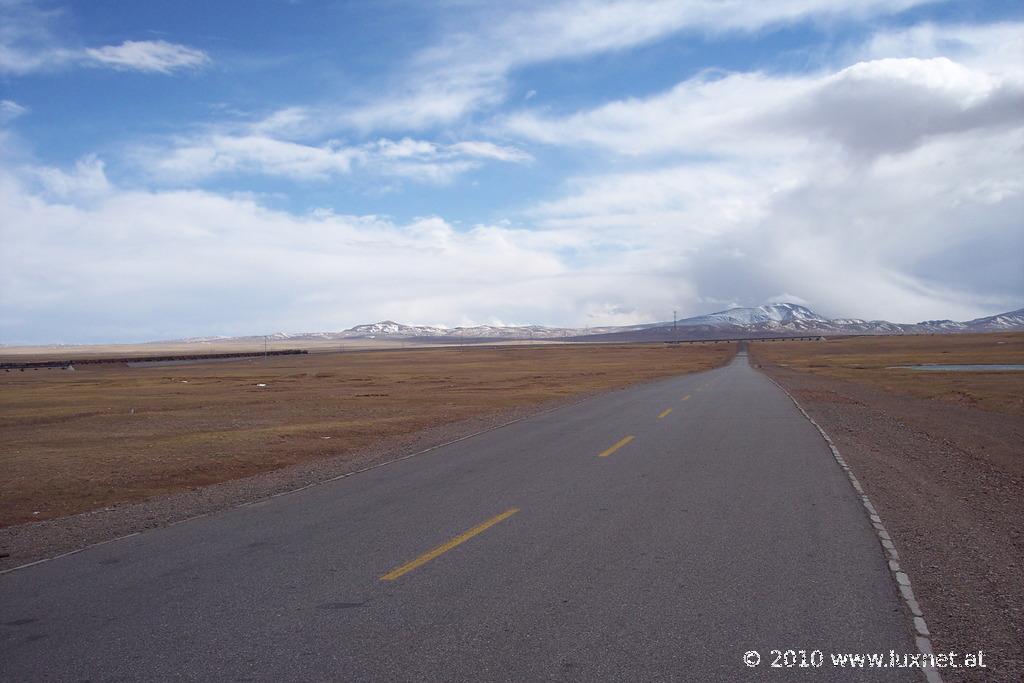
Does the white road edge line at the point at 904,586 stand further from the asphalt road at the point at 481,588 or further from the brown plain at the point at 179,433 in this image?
the brown plain at the point at 179,433

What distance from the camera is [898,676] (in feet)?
16.9

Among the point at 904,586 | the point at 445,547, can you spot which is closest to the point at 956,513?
the point at 904,586

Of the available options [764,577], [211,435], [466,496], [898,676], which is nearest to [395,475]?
[466,496]

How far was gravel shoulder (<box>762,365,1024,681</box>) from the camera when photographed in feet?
19.5

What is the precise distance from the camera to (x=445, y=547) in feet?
27.2

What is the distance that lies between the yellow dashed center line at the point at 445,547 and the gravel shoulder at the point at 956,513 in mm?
4451

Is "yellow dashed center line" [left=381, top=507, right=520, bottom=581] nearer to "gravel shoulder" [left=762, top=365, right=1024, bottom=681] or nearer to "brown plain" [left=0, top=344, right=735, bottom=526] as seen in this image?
"gravel shoulder" [left=762, top=365, right=1024, bottom=681]

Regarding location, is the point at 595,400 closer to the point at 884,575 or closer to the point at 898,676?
the point at 884,575

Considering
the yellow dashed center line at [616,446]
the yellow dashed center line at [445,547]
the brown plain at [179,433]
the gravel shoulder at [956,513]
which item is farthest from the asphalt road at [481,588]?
the brown plain at [179,433]

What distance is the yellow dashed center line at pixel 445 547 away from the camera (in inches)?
292

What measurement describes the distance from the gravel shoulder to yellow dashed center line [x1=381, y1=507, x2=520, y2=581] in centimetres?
445

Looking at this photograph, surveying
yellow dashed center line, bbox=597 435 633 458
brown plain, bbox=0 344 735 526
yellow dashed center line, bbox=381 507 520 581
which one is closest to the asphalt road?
yellow dashed center line, bbox=381 507 520 581

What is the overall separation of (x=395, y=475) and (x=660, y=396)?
65.6 feet

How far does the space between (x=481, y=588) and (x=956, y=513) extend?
698 cm
